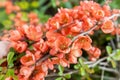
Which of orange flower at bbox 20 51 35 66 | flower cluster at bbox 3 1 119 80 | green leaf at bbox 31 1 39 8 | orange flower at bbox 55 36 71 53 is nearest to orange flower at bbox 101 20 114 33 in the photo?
flower cluster at bbox 3 1 119 80

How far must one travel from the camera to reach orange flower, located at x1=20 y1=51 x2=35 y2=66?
3.07ft

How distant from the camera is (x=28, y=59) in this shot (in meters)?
0.97

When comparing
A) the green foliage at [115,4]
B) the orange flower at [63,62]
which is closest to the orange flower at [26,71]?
the orange flower at [63,62]

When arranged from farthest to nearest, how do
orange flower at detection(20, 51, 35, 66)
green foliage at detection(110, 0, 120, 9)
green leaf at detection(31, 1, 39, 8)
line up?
green leaf at detection(31, 1, 39, 8)
green foliage at detection(110, 0, 120, 9)
orange flower at detection(20, 51, 35, 66)

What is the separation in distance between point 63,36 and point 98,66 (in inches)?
13.2

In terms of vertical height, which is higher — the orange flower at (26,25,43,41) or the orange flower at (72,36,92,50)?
the orange flower at (26,25,43,41)

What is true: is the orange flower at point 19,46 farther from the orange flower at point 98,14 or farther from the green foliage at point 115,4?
the green foliage at point 115,4

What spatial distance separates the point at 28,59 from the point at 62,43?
13 cm

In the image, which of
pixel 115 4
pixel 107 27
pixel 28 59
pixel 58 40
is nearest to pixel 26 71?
pixel 28 59

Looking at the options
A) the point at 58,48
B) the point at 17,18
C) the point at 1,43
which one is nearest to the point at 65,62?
the point at 58,48

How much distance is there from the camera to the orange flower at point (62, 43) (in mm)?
943

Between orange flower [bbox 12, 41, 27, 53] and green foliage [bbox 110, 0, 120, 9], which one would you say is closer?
orange flower [bbox 12, 41, 27, 53]

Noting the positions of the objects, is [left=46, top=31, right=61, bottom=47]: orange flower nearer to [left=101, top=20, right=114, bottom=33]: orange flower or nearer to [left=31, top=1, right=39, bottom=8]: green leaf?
[left=101, top=20, right=114, bottom=33]: orange flower

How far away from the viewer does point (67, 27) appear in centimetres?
102
